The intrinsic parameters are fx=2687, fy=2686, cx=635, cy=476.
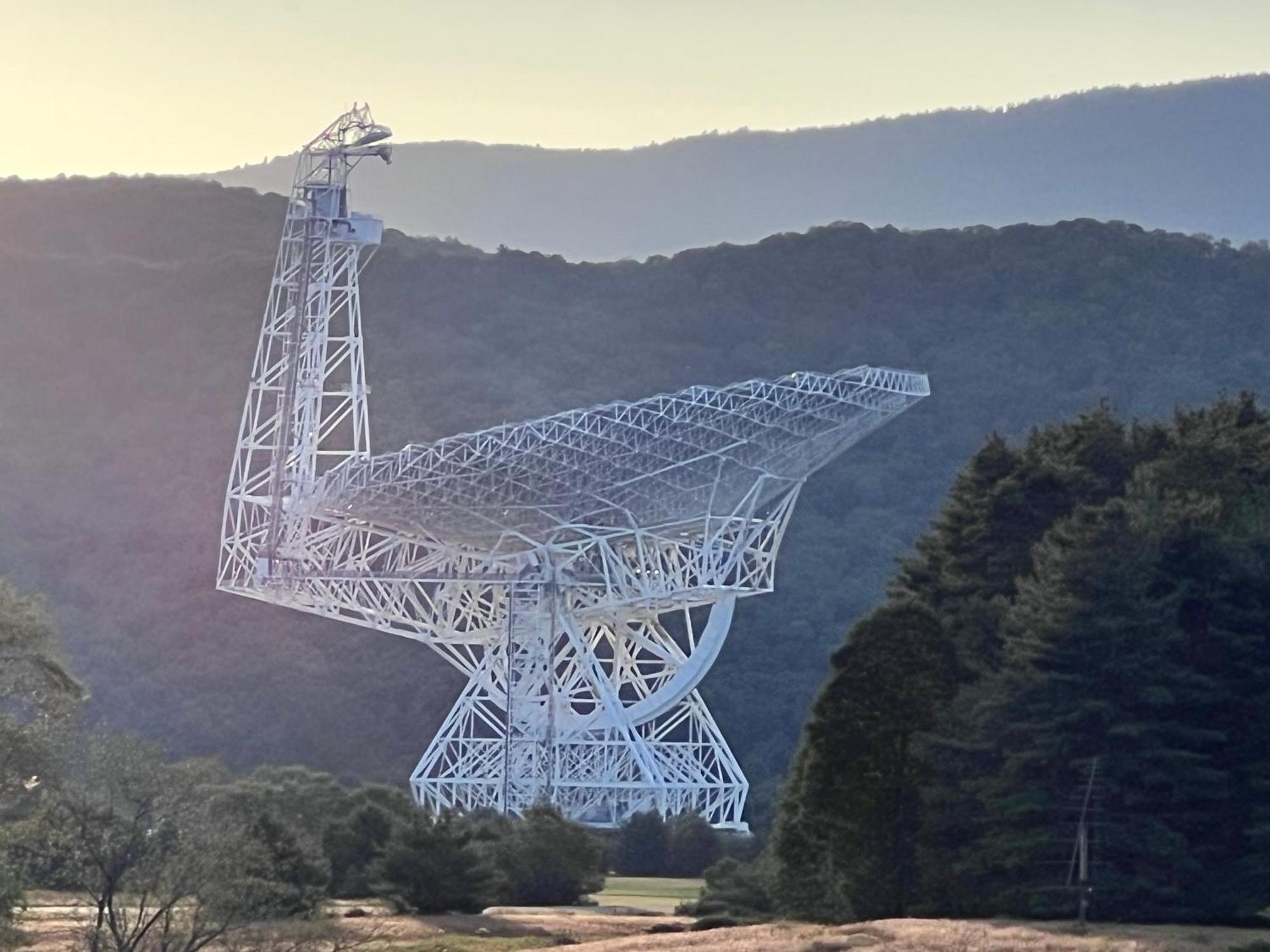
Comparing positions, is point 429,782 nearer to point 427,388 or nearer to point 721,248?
point 427,388

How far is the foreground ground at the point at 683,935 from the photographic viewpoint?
32281 mm

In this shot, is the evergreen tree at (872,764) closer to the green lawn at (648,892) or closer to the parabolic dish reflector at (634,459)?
the green lawn at (648,892)

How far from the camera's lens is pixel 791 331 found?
139875 mm

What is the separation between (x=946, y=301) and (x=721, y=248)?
602 inches

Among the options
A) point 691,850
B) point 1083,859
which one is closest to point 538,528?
point 691,850

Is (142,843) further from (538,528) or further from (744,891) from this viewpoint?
(538,528)

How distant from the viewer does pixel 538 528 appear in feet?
224

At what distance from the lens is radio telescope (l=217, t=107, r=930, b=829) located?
64062mm

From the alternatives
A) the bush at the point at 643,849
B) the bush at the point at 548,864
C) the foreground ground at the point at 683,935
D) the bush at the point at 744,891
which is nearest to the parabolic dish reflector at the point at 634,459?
the bush at the point at 643,849

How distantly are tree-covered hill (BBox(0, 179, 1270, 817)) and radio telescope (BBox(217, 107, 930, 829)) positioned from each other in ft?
75.5

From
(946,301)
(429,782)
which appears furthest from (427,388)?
(429,782)

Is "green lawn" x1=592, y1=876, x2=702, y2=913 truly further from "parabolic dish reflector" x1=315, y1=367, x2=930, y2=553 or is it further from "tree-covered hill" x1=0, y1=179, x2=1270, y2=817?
"tree-covered hill" x1=0, y1=179, x2=1270, y2=817

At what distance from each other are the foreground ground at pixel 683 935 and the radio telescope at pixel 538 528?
22588 millimetres

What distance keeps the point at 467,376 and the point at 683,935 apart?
98.7 metres
